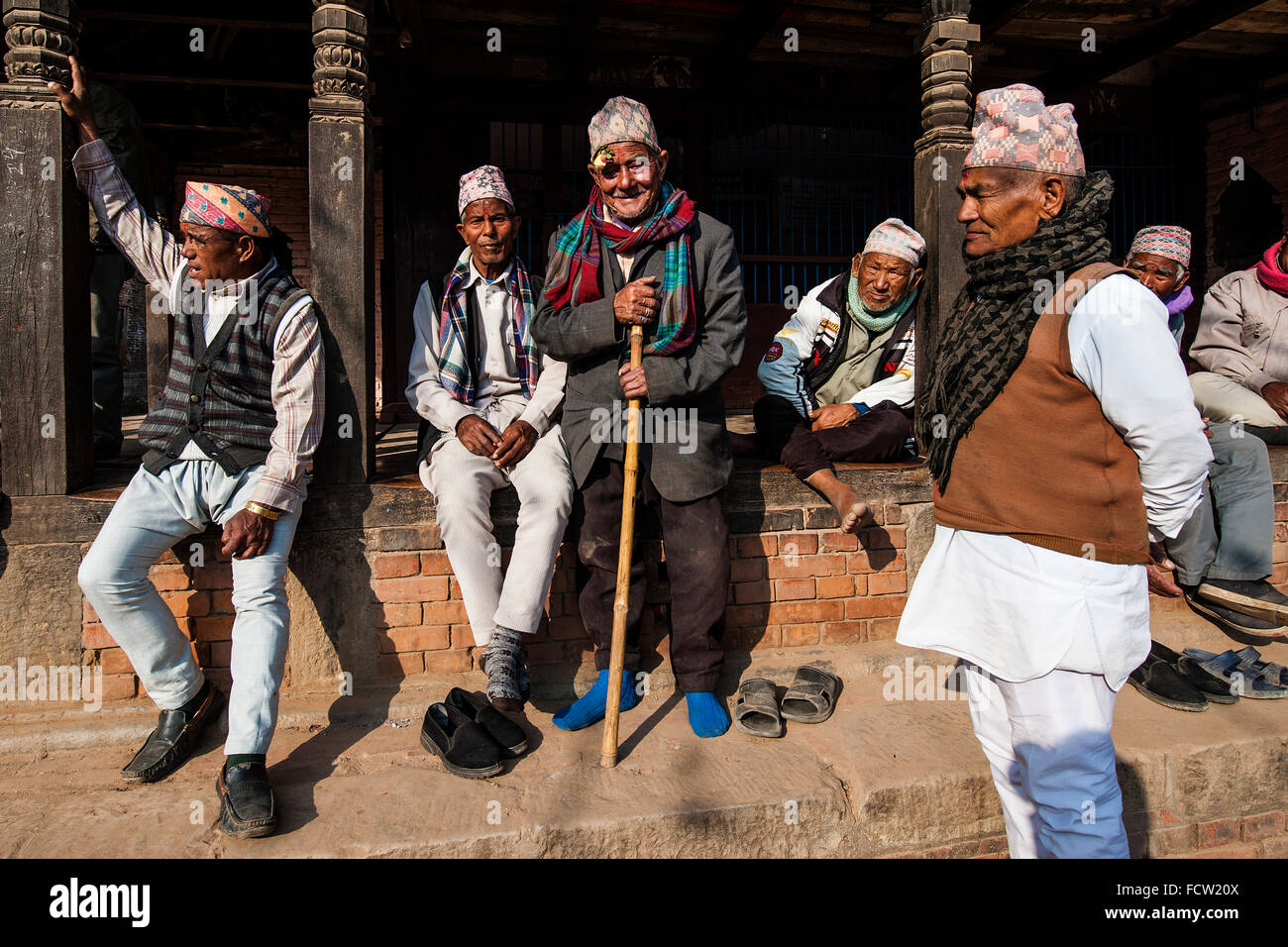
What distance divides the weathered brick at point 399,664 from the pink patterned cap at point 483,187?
72.4 inches

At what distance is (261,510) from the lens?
2750 millimetres

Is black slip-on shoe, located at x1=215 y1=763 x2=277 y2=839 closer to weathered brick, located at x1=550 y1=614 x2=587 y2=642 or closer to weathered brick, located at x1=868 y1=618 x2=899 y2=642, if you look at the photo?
weathered brick, located at x1=550 y1=614 x2=587 y2=642

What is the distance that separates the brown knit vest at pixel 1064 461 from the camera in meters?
1.82

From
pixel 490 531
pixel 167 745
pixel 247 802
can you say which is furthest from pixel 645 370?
pixel 167 745

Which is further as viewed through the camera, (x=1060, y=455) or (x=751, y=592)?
(x=751, y=592)

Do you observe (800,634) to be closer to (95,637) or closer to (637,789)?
(637,789)

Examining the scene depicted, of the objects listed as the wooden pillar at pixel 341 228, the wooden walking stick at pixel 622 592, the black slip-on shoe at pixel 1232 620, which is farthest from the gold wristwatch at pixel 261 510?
the black slip-on shoe at pixel 1232 620

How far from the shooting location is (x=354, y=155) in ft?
10.6

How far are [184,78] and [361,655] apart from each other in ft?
16.8

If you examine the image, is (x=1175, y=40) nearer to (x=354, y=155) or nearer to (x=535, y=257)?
(x=535, y=257)

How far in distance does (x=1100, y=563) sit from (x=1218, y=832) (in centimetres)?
189

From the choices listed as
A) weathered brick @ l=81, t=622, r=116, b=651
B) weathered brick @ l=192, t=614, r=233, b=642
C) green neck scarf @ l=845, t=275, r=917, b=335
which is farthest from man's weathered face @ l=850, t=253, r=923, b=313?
weathered brick @ l=81, t=622, r=116, b=651

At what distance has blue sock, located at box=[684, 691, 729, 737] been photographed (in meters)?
2.96

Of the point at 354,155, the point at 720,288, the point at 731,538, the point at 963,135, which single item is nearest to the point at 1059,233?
the point at 720,288
